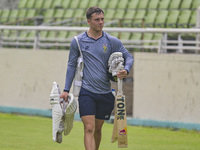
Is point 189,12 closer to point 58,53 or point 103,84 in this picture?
point 58,53

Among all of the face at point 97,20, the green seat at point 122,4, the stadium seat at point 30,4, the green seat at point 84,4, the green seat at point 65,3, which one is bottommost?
the face at point 97,20

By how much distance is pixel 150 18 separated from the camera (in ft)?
57.2

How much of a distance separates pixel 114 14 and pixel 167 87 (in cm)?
848

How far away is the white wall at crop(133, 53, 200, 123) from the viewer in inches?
407

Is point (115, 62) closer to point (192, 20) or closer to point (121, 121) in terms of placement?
point (121, 121)

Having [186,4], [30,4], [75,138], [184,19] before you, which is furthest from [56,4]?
[75,138]

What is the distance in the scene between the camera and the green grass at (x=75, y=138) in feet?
26.8

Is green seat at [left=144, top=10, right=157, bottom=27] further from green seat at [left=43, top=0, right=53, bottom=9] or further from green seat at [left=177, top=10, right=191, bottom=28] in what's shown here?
green seat at [left=43, top=0, right=53, bottom=9]

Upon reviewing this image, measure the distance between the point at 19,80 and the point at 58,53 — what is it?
136cm

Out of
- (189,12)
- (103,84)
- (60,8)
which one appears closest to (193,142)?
(103,84)

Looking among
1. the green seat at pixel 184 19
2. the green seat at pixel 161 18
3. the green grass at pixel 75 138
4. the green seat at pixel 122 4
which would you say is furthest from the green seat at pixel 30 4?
the green grass at pixel 75 138

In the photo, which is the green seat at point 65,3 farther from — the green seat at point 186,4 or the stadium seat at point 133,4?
the green seat at point 186,4

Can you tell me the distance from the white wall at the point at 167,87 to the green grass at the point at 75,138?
0.35 meters

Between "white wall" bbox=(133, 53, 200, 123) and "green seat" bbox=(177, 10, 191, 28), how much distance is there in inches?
217
